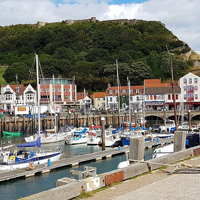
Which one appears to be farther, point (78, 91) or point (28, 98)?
point (78, 91)

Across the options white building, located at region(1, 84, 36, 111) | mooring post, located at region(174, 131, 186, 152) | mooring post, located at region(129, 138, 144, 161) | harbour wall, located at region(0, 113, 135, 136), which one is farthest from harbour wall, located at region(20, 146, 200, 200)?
white building, located at region(1, 84, 36, 111)

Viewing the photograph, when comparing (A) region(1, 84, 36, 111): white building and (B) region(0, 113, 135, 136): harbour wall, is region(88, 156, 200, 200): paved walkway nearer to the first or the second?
(B) region(0, 113, 135, 136): harbour wall

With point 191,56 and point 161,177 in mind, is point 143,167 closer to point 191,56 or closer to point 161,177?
point 161,177

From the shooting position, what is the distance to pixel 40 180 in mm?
24391

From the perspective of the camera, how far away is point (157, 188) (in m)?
9.85

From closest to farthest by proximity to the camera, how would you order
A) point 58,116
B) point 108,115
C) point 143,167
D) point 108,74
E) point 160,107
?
point 143,167 < point 58,116 < point 108,115 < point 160,107 < point 108,74

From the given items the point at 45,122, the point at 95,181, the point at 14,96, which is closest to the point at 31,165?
the point at 95,181

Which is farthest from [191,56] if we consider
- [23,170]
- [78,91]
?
[23,170]

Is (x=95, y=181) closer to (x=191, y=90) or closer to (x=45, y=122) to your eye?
(x=45, y=122)

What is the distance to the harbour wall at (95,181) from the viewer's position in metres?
8.49

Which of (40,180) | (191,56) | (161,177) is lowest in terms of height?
(40,180)

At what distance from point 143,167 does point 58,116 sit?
5421 cm

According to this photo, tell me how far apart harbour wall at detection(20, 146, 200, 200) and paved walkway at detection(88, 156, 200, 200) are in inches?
10.6

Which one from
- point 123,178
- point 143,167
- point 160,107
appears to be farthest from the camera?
point 160,107
